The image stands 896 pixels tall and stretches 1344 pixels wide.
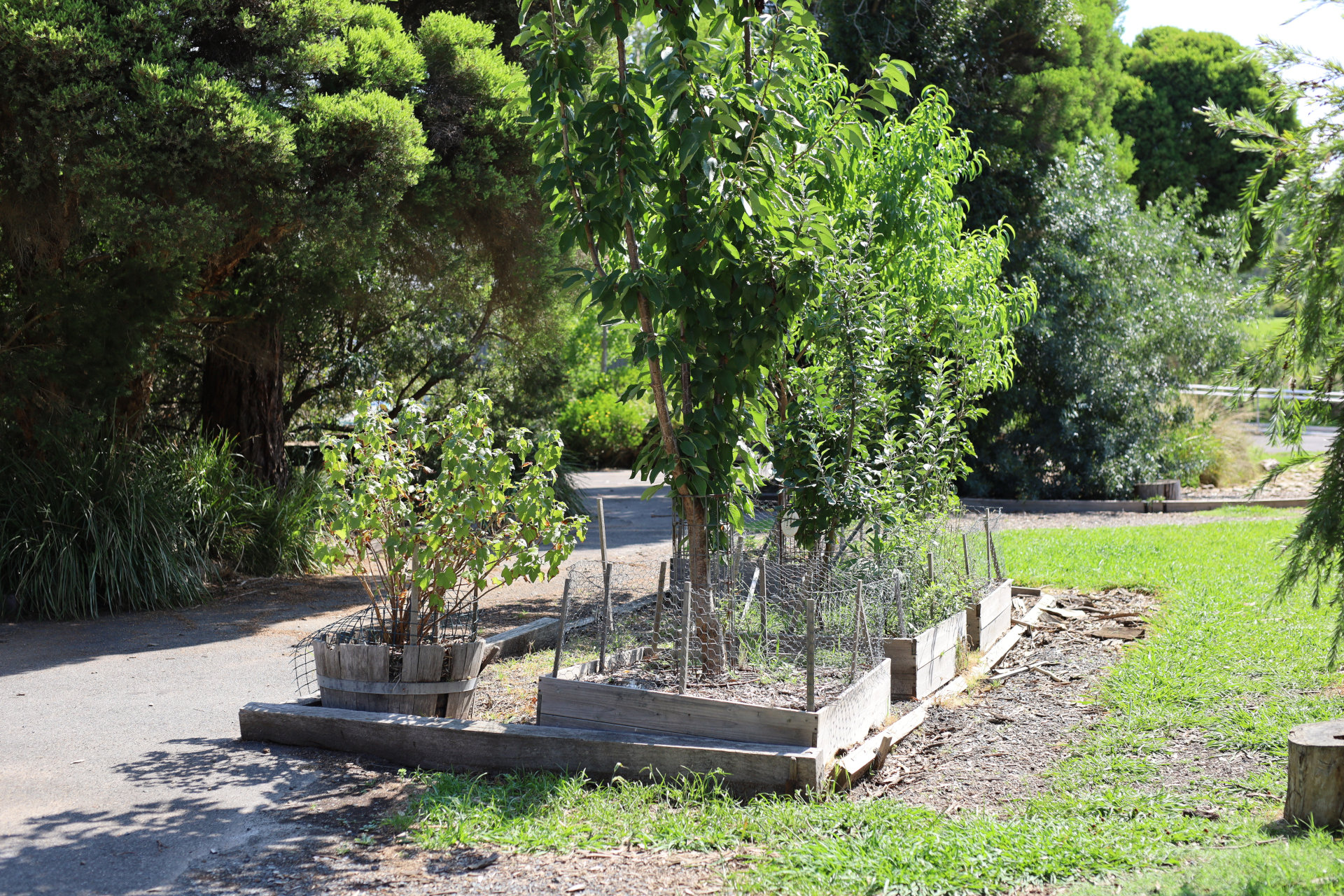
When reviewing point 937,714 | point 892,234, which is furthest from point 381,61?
point 937,714

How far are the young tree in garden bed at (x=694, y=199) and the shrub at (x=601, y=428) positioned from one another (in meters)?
17.2

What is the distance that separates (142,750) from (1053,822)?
423cm

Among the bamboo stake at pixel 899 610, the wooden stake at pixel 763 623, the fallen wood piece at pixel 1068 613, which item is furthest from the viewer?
the fallen wood piece at pixel 1068 613

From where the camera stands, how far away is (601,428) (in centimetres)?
2275

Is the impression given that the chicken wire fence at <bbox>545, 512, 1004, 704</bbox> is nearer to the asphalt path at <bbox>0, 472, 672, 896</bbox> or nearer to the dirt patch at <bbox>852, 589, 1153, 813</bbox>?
the dirt patch at <bbox>852, 589, 1153, 813</bbox>

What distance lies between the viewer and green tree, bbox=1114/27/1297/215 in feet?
104

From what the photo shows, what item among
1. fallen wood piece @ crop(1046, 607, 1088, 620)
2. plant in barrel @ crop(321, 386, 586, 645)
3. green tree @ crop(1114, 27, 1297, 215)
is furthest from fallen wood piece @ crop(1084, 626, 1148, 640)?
green tree @ crop(1114, 27, 1297, 215)

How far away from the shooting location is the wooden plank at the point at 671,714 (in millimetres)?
4441

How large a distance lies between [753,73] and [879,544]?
2861 millimetres

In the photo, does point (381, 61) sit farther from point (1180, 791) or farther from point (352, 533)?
point (1180, 791)

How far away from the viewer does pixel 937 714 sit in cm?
563

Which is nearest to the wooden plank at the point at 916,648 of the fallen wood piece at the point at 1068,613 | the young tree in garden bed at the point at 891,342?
the young tree in garden bed at the point at 891,342

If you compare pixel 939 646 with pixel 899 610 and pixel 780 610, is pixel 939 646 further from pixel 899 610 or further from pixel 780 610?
pixel 780 610

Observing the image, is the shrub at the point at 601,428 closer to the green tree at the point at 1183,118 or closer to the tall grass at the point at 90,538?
the tall grass at the point at 90,538
